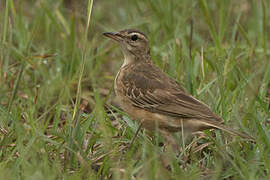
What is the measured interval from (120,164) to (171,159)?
1.62ft

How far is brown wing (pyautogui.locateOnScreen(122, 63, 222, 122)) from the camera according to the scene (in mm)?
5332

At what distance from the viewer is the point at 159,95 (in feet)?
18.9

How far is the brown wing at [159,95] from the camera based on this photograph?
5332 mm

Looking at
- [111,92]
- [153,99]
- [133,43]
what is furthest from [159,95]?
[133,43]

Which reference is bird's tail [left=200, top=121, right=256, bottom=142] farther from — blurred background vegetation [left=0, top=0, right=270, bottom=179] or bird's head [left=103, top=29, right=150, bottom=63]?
bird's head [left=103, top=29, right=150, bottom=63]

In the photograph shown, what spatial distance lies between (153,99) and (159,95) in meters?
0.08

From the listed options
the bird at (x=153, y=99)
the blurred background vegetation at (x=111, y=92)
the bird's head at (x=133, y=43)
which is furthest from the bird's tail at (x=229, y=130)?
the bird's head at (x=133, y=43)

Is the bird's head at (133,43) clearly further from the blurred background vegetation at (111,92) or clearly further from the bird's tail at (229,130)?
the bird's tail at (229,130)

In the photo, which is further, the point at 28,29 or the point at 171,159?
the point at 28,29

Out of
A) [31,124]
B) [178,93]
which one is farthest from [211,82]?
[31,124]

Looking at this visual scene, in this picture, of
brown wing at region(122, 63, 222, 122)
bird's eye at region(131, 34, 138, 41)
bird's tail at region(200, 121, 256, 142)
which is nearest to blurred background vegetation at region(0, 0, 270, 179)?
bird's tail at region(200, 121, 256, 142)

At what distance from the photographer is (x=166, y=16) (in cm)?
794

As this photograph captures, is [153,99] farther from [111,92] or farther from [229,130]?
[229,130]

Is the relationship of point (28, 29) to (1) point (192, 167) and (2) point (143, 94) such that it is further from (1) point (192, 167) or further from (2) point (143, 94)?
(1) point (192, 167)
